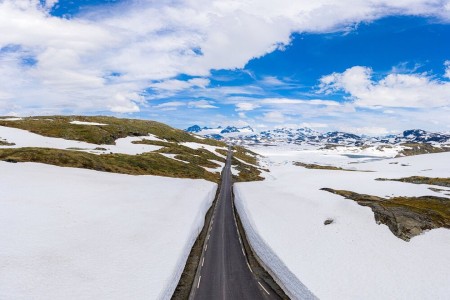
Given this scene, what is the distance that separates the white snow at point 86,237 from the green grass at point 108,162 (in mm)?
8089

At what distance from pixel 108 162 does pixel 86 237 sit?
1864 inches

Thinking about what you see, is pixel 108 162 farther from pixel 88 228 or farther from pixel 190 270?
pixel 190 270

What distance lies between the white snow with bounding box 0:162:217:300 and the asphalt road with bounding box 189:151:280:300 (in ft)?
7.36

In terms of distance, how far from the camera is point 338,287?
2591 centimetres

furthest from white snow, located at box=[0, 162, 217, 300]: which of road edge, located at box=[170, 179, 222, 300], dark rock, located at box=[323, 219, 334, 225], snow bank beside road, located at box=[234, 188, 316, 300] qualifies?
dark rock, located at box=[323, 219, 334, 225]

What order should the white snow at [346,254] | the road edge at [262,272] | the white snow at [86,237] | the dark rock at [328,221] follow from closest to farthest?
the white snow at [86,237] → the white snow at [346,254] → the road edge at [262,272] → the dark rock at [328,221]

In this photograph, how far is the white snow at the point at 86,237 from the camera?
2239cm

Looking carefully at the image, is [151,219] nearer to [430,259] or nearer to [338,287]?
[338,287]

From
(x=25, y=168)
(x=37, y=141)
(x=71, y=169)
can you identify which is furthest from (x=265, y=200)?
(x=37, y=141)

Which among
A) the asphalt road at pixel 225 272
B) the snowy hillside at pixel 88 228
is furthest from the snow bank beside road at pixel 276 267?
the snowy hillside at pixel 88 228

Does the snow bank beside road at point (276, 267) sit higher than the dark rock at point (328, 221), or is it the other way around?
the dark rock at point (328, 221)

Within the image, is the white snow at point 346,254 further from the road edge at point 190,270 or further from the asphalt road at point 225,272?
the road edge at point 190,270

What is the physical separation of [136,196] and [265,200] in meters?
24.4

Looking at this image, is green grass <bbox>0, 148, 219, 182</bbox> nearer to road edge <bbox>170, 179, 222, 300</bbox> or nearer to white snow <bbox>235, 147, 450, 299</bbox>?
road edge <bbox>170, 179, 222, 300</bbox>
